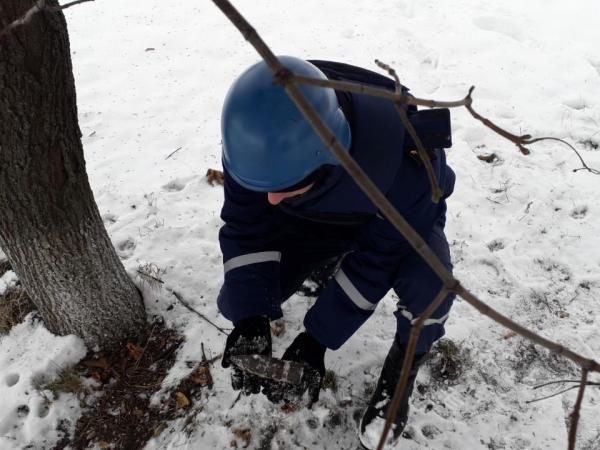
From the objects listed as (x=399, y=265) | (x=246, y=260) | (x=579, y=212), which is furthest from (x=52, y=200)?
(x=579, y=212)

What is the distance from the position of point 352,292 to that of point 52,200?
123 centimetres

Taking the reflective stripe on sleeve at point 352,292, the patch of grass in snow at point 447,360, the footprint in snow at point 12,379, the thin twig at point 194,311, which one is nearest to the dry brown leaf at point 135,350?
the thin twig at point 194,311

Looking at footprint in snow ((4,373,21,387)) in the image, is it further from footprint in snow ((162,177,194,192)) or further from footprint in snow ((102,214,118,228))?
footprint in snow ((162,177,194,192))

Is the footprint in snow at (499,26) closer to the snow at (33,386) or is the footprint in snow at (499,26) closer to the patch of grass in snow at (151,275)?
the patch of grass in snow at (151,275)

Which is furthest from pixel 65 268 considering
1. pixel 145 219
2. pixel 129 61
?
pixel 129 61

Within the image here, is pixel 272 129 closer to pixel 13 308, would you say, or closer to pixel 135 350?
pixel 135 350

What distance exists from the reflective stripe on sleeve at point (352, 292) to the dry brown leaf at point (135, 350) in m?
1.08

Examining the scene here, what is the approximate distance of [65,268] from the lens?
1948 mm

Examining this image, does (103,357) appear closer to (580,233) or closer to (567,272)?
(567,272)

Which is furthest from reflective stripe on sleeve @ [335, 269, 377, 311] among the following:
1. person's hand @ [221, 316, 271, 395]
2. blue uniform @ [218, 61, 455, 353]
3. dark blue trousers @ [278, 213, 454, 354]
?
person's hand @ [221, 316, 271, 395]

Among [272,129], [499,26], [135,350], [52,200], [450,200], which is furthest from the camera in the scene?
[499,26]

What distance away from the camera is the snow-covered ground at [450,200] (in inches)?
85.7

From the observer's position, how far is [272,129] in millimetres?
1366

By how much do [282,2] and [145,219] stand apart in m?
3.63
